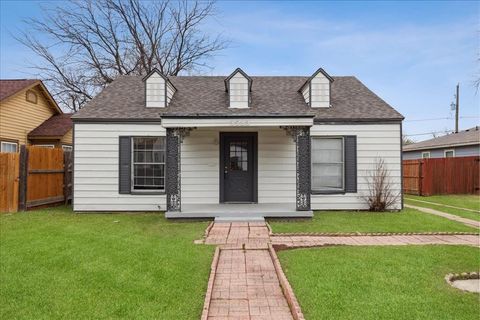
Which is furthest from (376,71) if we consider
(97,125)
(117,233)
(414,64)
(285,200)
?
(117,233)

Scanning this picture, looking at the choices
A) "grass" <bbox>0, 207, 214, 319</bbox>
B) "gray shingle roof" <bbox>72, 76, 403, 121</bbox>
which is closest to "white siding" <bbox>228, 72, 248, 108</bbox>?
"gray shingle roof" <bbox>72, 76, 403, 121</bbox>

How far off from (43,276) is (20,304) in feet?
3.11

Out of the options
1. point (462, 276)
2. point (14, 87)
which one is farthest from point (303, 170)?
point (14, 87)

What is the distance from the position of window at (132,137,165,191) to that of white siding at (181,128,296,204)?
79cm

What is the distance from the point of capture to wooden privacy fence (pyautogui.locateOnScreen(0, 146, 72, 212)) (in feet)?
36.4

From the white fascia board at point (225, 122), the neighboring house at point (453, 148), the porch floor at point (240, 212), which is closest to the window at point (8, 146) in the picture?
the porch floor at point (240, 212)

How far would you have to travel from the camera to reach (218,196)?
11352mm

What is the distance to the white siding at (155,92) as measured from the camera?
11.9 metres

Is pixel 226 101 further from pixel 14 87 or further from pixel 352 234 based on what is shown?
pixel 14 87

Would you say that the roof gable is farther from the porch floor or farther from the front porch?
the porch floor

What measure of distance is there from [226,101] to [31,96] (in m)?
12.6

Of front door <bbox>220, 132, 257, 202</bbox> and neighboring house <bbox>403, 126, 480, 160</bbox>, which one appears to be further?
neighboring house <bbox>403, 126, 480, 160</bbox>

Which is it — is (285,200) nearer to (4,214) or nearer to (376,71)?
(4,214)

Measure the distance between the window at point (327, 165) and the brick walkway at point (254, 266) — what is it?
3329 millimetres
